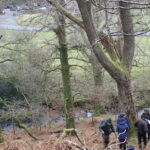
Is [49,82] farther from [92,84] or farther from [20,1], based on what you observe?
[20,1]

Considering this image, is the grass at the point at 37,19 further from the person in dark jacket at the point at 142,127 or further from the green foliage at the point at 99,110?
the person in dark jacket at the point at 142,127

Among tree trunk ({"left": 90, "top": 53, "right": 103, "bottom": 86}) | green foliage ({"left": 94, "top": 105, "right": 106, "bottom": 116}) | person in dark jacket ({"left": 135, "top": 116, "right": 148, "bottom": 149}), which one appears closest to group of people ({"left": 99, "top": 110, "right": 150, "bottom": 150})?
person in dark jacket ({"left": 135, "top": 116, "right": 148, "bottom": 149})

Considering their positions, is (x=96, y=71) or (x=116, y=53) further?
(x=96, y=71)

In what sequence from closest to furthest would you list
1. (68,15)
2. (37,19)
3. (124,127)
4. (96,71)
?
(124,127), (68,15), (37,19), (96,71)

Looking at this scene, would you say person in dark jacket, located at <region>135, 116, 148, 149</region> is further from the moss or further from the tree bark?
the moss

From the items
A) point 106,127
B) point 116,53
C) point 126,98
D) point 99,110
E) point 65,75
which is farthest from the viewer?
point 99,110

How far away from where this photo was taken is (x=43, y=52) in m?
22.3

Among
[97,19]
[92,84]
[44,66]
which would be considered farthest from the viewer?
[92,84]

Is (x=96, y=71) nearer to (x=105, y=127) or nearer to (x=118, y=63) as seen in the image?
(x=118, y=63)

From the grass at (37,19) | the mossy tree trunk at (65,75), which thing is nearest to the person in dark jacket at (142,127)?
the mossy tree trunk at (65,75)

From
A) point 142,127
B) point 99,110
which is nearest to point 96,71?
point 99,110

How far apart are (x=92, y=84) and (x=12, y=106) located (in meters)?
5.70

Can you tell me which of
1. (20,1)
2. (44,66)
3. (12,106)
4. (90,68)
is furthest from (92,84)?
(20,1)

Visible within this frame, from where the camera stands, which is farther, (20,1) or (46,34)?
(46,34)
